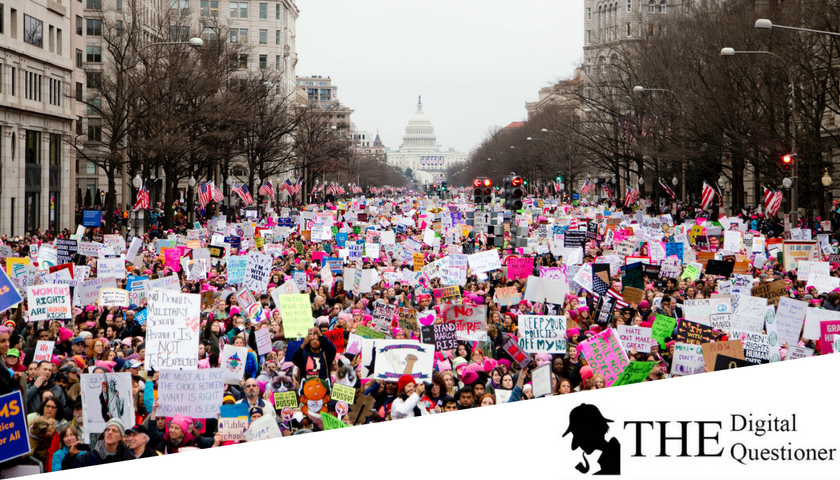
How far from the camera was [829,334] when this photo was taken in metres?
12.8

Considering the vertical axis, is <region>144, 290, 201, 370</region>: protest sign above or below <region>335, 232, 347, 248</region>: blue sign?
below

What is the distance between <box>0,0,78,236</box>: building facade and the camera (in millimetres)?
43094

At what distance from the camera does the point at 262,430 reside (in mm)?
9297

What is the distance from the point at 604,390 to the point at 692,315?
4.94 m

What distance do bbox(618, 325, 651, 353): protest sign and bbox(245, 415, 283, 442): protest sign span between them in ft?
17.5

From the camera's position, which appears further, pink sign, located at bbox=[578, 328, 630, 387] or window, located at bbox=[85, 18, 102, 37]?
window, located at bbox=[85, 18, 102, 37]

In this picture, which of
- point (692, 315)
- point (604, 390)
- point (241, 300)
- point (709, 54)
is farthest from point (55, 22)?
point (604, 390)

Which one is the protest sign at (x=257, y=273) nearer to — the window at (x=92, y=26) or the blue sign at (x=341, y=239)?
the blue sign at (x=341, y=239)

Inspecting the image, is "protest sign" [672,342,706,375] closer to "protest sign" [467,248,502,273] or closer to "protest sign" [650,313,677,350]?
"protest sign" [650,313,677,350]

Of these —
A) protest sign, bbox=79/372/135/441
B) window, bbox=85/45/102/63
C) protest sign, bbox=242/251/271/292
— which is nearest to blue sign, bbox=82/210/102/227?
protest sign, bbox=242/251/271/292

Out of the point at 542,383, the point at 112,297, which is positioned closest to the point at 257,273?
the point at 112,297

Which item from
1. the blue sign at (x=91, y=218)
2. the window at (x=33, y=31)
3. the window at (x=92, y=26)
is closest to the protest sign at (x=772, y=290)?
the blue sign at (x=91, y=218)

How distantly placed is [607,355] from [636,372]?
2.18 feet

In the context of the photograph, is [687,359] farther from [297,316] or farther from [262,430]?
[262,430]
